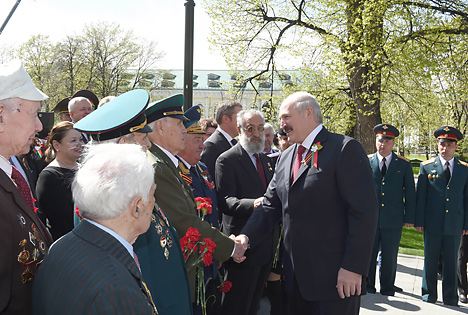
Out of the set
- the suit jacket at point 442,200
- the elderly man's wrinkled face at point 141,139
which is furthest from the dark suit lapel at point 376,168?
the elderly man's wrinkled face at point 141,139

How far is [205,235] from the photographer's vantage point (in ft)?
9.64

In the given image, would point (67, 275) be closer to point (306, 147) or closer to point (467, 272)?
point (306, 147)

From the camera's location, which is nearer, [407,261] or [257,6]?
[407,261]

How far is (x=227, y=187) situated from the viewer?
4516mm

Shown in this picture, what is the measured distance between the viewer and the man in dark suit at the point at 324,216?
3.09 metres

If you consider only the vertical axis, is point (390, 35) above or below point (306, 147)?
above

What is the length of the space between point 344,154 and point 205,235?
1.19m

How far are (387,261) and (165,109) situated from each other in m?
4.49

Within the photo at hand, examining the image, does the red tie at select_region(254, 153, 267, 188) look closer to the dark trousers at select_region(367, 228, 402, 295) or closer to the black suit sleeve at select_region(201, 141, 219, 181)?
the black suit sleeve at select_region(201, 141, 219, 181)

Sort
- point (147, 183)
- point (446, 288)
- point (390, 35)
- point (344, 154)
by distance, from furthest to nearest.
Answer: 1. point (390, 35)
2. point (446, 288)
3. point (344, 154)
4. point (147, 183)

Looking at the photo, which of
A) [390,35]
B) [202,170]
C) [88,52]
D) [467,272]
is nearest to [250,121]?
[202,170]

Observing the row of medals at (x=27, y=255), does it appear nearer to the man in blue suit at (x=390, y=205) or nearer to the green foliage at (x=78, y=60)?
the man in blue suit at (x=390, y=205)

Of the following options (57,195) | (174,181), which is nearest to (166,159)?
(174,181)

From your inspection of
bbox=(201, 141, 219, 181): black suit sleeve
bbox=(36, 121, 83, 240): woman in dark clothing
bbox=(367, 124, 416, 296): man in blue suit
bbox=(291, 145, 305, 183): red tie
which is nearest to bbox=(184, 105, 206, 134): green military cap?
bbox=(291, 145, 305, 183): red tie
